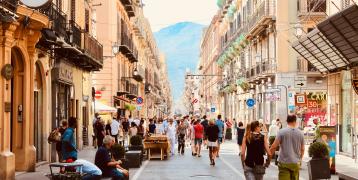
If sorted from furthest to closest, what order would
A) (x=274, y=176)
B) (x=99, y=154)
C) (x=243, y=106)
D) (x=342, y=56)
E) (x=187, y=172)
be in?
(x=243, y=106)
(x=342, y=56)
(x=187, y=172)
(x=274, y=176)
(x=99, y=154)

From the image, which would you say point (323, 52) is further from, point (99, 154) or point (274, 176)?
point (99, 154)

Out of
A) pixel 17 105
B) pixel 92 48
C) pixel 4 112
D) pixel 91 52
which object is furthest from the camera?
pixel 92 48

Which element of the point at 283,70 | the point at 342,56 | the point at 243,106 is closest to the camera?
the point at 342,56

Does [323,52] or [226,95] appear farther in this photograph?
[226,95]

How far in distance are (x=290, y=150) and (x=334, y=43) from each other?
1412cm

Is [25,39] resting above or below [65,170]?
above

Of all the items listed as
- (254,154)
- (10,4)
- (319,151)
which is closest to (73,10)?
(10,4)

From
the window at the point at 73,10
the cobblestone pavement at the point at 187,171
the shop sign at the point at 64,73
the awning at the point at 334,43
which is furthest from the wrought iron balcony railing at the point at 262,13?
the cobblestone pavement at the point at 187,171

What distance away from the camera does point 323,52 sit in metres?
27.9

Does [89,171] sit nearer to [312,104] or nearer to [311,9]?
[311,9]

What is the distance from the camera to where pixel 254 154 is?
12.4m

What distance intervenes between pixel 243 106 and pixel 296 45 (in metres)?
34.6

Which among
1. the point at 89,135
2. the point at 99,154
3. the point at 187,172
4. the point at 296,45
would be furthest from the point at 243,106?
the point at 99,154

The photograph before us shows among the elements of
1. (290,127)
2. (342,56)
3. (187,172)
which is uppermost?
(342,56)
